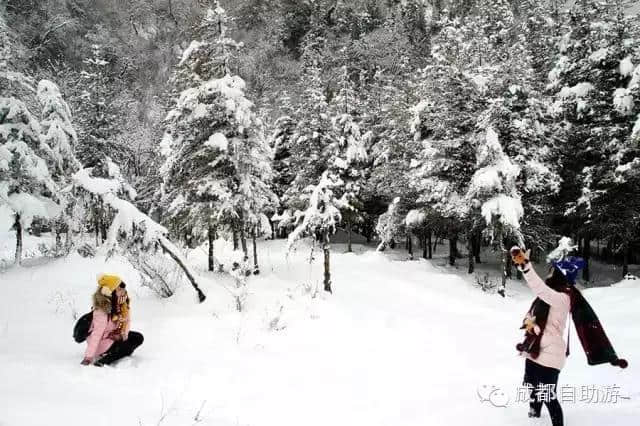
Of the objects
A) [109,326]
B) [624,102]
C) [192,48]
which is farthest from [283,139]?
[109,326]

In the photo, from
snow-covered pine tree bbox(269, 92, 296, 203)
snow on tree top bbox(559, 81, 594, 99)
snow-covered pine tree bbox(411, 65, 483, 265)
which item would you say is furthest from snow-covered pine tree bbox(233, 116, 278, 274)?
snow-covered pine tree bbox(269, 92, 296, 203)

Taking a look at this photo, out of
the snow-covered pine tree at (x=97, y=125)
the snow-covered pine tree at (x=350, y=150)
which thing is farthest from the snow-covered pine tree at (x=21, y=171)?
the snow-covered pine tree at (x=350, y=150)

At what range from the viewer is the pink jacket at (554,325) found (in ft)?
15.4

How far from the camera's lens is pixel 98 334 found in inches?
248

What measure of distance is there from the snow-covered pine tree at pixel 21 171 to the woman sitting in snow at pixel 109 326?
9598mm

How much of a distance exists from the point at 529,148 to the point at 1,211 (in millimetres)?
22424

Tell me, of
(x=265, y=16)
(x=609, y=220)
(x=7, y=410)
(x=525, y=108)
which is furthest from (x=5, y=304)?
(x=265, y=16)

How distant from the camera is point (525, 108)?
21172mm

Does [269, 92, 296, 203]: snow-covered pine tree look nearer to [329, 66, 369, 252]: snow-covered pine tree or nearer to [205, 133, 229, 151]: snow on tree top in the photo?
[329, 66, 369, 252]: snow-covered pine tree

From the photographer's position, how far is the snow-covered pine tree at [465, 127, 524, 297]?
731 inches

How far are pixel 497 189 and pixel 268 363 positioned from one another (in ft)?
49.5

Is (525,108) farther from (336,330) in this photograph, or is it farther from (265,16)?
(265,16)

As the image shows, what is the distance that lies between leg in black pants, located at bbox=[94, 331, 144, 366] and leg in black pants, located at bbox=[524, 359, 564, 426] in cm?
586

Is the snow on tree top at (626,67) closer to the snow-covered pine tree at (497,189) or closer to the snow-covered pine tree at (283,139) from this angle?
the snow-covered pine tree at (497,189)
